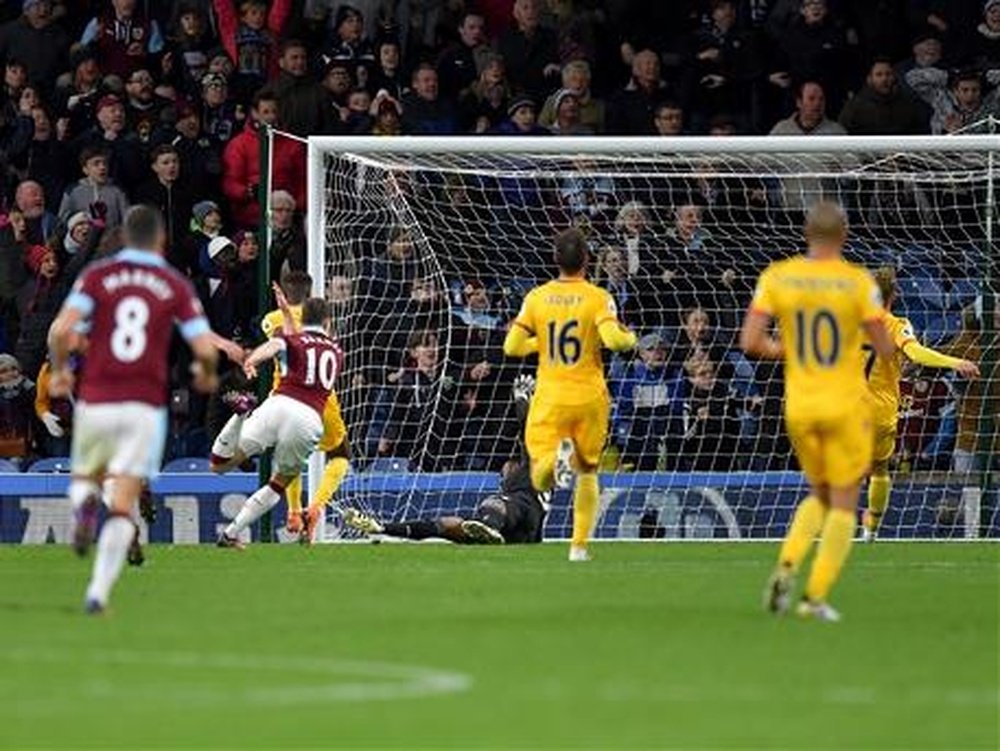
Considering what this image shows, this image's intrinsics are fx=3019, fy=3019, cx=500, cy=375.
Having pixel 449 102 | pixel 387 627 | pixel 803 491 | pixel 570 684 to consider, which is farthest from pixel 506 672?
pixel 449 102

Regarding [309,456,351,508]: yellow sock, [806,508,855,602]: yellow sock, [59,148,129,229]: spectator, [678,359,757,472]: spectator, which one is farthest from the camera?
[59,148,129,229]: spectator

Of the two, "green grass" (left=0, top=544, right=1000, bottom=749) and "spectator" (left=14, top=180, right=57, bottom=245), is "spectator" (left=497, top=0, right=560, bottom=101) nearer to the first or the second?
"spectator" (left=14, top=180, right=57, bottom=245)

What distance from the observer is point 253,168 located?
27.8m

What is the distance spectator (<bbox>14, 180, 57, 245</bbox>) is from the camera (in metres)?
28.0

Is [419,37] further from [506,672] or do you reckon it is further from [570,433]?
[506,672]

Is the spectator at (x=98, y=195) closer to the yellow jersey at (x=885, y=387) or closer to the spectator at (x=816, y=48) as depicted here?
the spectator at (x=816, y=48)

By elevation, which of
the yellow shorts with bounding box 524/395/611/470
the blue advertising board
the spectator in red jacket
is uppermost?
the spectator in red jacket

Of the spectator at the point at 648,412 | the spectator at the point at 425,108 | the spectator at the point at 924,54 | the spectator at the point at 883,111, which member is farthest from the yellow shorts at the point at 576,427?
the spectator at the point at 924,54

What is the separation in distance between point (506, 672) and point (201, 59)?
54.6 ft

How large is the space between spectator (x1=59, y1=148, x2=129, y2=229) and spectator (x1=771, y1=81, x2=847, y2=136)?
5987 mm

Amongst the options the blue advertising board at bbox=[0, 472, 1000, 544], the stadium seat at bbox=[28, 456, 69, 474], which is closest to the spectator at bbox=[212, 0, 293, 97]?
the stadium seat at bbox=[28, 456, 69, 474]

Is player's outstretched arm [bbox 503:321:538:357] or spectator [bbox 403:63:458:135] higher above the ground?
spectator [bbox 403:63:458:135]

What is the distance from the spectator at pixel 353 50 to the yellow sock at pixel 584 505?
8.47 m

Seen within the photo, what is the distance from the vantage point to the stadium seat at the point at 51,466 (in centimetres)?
2555
